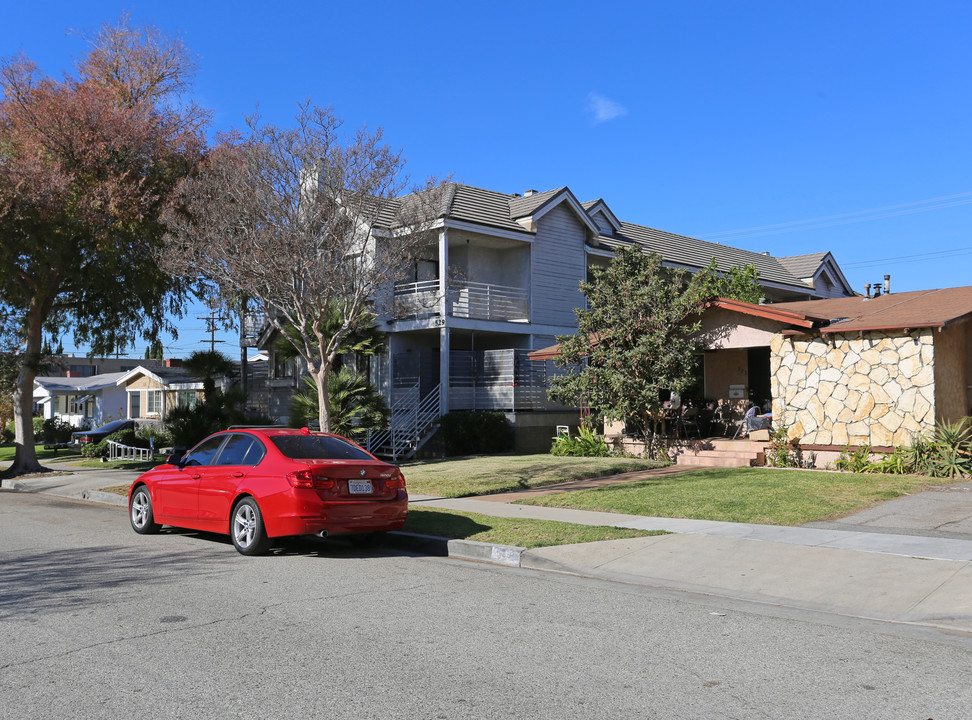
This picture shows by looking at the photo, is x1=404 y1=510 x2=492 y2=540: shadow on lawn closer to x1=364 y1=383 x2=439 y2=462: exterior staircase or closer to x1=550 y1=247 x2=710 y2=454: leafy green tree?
x1=550 y1=247 x2=710 y2=454: leafy green tree

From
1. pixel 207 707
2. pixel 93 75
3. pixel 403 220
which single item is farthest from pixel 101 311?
pixel 207 707

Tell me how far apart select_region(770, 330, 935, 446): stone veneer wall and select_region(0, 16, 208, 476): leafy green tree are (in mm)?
15156

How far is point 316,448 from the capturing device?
10.2 m

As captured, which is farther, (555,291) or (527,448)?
(555,291)

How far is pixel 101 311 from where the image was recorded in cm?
2369

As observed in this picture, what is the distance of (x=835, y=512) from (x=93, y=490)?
14.7 m

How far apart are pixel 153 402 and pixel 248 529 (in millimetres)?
40121

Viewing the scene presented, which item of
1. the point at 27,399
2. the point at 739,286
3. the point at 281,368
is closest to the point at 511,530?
the point at 27,399

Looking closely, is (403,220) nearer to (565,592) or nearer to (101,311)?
(565,592)

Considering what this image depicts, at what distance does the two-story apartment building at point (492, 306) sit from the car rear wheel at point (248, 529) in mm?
12661

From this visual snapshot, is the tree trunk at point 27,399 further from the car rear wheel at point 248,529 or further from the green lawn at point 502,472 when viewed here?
the car rear wheel at point 248,529

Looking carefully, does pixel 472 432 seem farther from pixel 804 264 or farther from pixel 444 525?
pixel 804 264

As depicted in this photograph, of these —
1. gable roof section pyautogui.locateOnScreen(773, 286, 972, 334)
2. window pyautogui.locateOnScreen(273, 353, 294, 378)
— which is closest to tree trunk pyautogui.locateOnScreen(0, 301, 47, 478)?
window pyautogui.locateOnScreen(273, 353, 294, 378)

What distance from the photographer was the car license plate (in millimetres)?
9664
